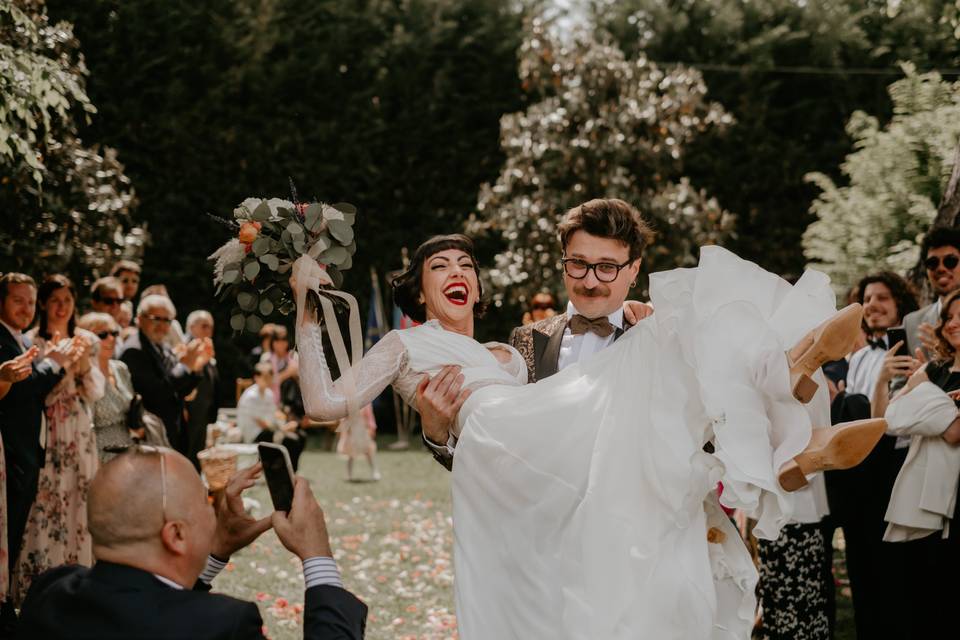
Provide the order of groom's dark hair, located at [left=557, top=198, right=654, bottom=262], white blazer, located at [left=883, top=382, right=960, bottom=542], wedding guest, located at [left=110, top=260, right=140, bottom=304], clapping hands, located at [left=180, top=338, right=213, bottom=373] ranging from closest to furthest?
groom's dark hair, located at [left=557, top=198, right=654, bottom=262]
white blazer, located at [left=883, top=382, right=960, bottom=542]
clapping hands, located at [left=180, top=338, right=213, bottom=373]
wedding guest, located at [left=110, top=260, right=140, bottom=304]

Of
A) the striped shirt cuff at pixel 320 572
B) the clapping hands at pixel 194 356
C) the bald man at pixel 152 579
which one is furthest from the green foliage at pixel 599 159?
the bald man at pixel 152 579

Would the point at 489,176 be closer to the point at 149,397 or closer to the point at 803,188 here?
the point at 803,188

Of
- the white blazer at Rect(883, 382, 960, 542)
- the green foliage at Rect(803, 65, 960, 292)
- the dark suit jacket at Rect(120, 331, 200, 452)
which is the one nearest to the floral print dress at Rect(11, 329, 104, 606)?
the dark suit jacket at Rect(120, 331, 200, 452)

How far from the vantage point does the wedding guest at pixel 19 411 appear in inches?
241

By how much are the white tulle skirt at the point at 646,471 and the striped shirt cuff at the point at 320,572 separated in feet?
2.61

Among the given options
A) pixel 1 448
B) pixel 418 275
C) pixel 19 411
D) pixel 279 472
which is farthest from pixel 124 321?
pixel 279 472

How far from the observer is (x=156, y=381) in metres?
7.98

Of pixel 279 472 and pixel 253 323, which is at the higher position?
pixel 253 323

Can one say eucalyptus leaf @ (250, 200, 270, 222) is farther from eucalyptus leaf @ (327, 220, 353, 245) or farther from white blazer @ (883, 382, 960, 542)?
white blazer @ (883, 382, 960, 542)

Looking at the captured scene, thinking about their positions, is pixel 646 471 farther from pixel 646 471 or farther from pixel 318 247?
pixel 318 247

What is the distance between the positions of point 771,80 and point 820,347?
17093 mm

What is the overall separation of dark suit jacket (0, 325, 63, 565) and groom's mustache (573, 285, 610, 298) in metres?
3.77

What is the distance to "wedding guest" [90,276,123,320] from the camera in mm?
8039

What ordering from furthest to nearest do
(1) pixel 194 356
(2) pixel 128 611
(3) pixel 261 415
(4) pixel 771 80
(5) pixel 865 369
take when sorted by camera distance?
(4) pixel 771 80
(3) pixel 261 415
(1) pixel 194 356
(5) pixel 865 369
(2) pixel 128 611
